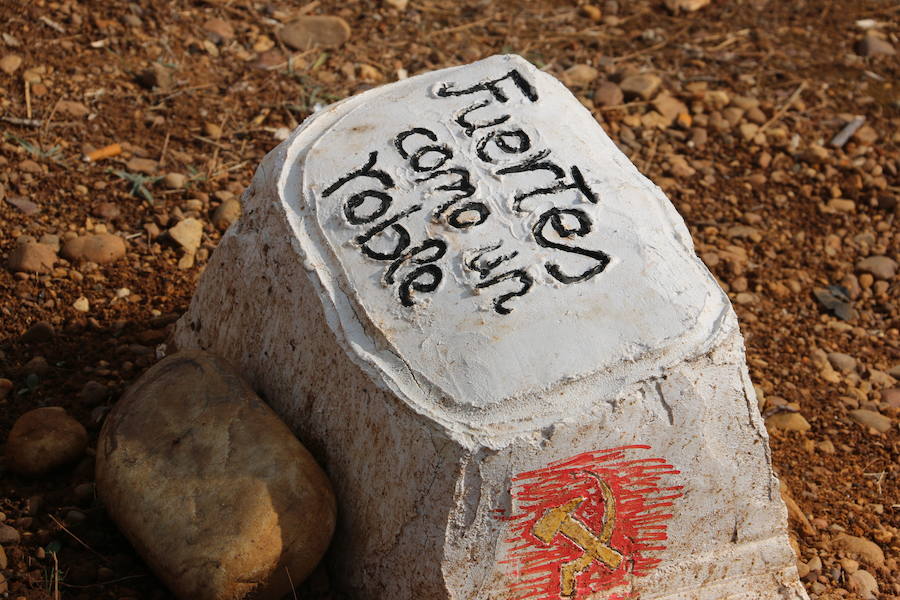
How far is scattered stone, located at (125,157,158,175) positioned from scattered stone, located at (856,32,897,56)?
3.64 metres

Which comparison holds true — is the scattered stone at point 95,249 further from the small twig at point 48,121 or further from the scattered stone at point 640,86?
the scattered stone at point 640,86

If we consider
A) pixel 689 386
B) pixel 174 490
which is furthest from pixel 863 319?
pixel 174 490

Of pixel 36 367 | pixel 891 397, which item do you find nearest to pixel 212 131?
pixel 36 367

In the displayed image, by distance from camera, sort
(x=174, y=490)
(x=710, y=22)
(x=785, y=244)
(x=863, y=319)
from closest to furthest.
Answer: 1. (x=174, y=490)
2. (x=863, y=319)
3. (x=785, y=244)
4. (x=710, y=22)

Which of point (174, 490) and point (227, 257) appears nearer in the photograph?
point (174, 490)

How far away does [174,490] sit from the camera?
7.95 ft

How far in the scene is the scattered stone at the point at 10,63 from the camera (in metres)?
4.32

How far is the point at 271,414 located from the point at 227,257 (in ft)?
1.81

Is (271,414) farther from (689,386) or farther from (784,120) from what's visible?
(784,120)

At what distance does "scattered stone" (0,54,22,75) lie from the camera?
14.2ft

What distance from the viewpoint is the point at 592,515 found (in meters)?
2.25

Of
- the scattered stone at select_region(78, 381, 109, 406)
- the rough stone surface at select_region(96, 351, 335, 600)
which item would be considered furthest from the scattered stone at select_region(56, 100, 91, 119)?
the rough stone surface at select_region(96, 351, 335, 600)

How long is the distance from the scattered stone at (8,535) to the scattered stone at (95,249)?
3.97 ft

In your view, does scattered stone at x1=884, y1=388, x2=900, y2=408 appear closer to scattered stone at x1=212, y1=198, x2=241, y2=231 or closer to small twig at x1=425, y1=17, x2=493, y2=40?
scattered stone at x1=212, y1=198, x2=241, y2=231
